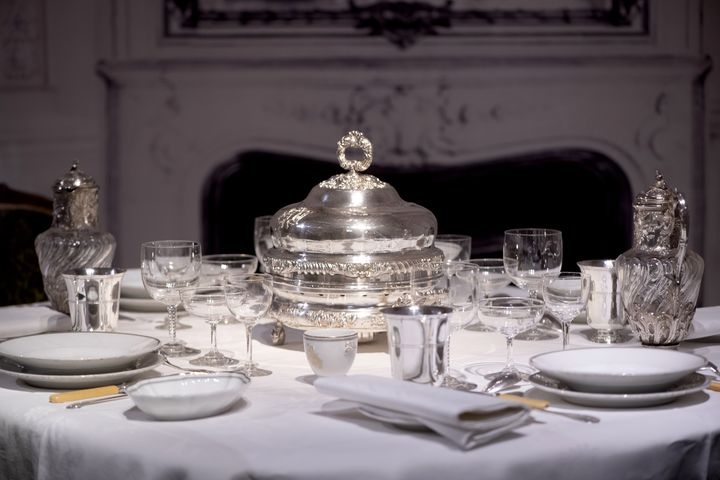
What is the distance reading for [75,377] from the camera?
1.57 m

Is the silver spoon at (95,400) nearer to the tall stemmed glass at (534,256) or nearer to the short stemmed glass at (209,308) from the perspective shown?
the short stemmed glass at (209,308)

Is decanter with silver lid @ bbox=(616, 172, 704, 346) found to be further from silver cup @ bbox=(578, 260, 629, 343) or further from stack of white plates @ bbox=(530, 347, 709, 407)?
stack of white plates @ bbox=(530, 347, 709, 407)

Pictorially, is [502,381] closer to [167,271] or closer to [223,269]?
[167,271]

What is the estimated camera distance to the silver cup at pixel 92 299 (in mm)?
1958

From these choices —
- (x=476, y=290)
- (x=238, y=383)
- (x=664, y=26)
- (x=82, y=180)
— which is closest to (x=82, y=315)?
(x=82, y=180)

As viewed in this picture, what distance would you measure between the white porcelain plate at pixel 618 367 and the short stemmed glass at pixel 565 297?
6.9 inches

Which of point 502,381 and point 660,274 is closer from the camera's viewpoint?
point 502,381

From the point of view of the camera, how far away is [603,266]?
2004mm

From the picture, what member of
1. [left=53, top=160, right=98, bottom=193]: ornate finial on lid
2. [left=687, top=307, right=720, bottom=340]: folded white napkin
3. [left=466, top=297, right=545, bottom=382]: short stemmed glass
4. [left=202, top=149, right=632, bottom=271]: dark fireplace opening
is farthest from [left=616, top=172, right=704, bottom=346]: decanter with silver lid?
[left=202, top=149, right=632, bottom=271]: dark fireplace opening

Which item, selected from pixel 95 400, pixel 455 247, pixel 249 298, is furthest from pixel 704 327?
pixel 95 400

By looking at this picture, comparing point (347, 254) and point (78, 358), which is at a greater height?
point (347, 254)

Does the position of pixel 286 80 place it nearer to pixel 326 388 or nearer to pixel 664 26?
pixel 664 26

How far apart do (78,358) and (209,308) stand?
250mm

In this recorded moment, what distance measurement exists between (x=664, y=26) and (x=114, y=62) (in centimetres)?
242
